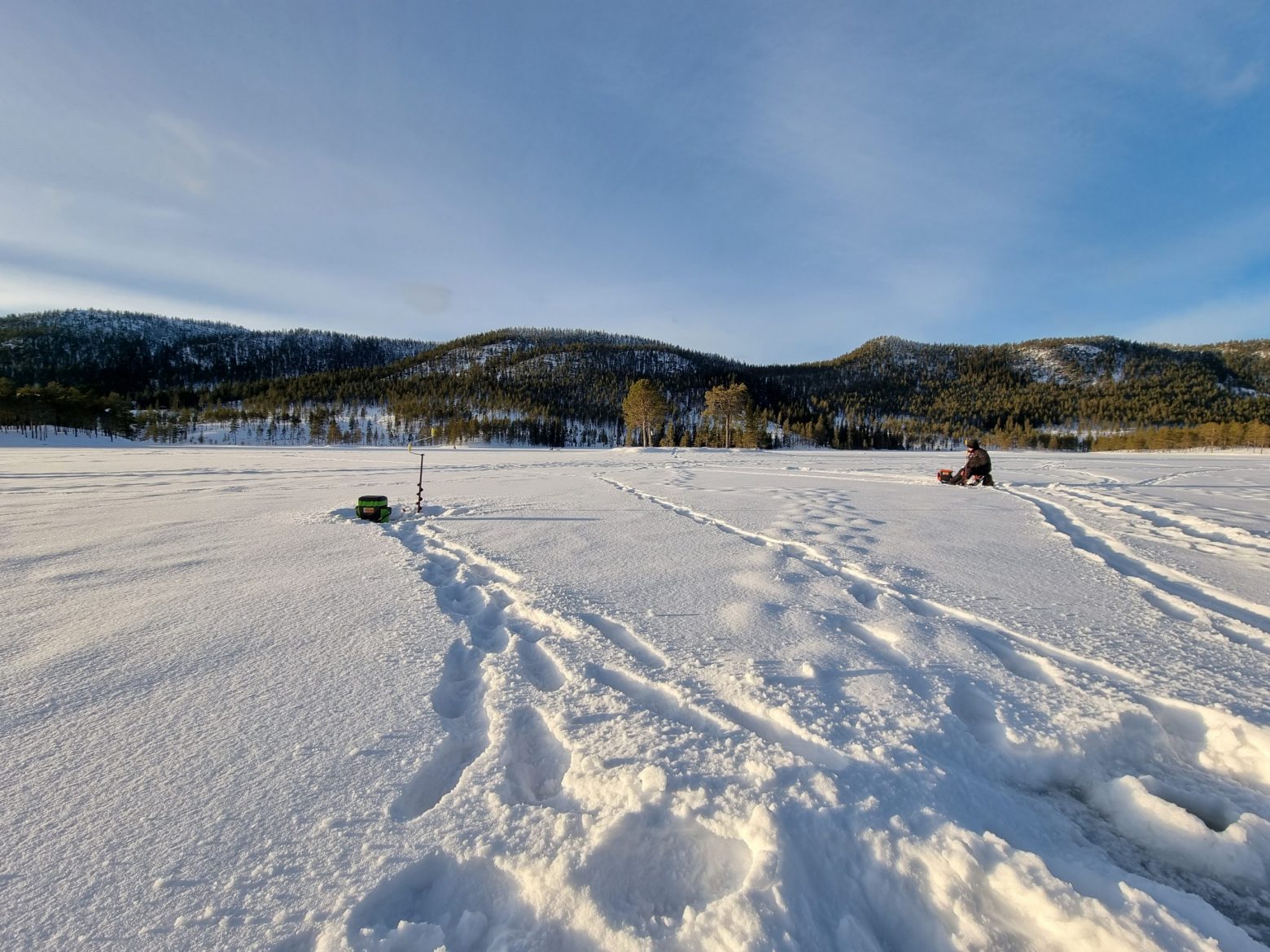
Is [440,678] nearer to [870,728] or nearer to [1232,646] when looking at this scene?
[870,728]

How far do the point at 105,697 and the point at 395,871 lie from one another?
2431 millimetres

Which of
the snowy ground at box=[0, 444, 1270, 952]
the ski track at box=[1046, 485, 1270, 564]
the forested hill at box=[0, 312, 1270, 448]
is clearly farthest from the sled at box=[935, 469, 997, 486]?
the forested hill at box=[0, 312, 1270, 448]

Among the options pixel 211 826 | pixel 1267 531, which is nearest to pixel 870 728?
pixel 211 826

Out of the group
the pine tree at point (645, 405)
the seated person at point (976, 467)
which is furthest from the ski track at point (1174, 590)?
the pine tree at point (645, 405)

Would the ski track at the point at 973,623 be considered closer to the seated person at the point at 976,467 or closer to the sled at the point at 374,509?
the sled at the point at 374,509

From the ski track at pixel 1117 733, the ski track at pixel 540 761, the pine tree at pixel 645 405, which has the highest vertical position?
the pine tree at pixel 645 405

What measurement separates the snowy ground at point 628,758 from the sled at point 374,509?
9.69 feet

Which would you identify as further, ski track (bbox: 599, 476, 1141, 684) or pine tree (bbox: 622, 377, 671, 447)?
pine tree (bbox: 622, 377, 671, 447)

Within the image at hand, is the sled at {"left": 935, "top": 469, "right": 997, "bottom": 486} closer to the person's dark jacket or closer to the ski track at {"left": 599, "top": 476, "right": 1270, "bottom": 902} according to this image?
the person's dark jacket

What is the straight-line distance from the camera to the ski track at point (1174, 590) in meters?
4.40

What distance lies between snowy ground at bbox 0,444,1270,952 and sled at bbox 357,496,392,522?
2952 mm

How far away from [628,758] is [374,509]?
7.72m

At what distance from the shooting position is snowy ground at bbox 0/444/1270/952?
1.78 meters

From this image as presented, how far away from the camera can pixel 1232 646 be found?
12.7 ft
